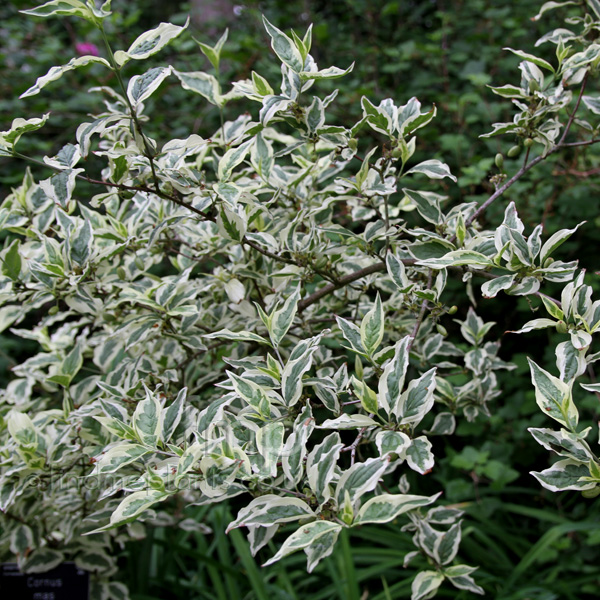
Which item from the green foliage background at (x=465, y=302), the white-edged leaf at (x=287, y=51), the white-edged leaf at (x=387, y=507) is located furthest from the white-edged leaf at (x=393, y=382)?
the green foliage background at (x=465, y=302)

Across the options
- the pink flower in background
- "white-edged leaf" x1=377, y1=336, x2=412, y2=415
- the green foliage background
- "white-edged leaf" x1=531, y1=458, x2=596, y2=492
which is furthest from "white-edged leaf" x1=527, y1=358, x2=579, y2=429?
the pink flower in background

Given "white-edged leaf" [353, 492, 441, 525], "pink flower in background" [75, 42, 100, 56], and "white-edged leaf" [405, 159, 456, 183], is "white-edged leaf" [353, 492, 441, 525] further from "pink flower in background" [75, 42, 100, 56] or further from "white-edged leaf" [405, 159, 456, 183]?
"pink flower in background" [75, 42, 100, 56]

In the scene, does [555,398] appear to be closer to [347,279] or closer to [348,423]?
[348,423]

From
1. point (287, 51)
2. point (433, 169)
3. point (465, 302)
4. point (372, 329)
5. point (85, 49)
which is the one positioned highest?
point (287, 51)

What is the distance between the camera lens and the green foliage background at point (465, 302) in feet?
5.44

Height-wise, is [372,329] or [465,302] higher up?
[372,329]

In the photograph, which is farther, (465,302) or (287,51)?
(465,302)

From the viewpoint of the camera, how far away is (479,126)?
2684 millimetres

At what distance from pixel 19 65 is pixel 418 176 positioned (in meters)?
2.35

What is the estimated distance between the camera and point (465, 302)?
235 centimetres

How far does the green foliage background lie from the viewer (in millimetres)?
1658

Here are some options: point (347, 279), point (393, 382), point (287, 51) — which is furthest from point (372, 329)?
point (287, 51)

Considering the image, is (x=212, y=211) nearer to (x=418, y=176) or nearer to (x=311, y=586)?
(x=311, y=586)

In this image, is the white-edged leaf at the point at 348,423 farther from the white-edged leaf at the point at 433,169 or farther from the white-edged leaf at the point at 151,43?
the white-edged leaf at the point at 151,43
